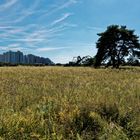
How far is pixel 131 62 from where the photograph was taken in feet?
179

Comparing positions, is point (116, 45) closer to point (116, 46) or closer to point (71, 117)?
point (116, 46)

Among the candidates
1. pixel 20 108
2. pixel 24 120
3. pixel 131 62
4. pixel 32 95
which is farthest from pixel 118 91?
pixel 131 62

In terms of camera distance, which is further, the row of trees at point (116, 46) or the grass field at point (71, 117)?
the row of trees at point (116, 46)

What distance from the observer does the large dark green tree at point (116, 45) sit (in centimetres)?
5097

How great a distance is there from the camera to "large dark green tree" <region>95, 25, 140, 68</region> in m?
51.0

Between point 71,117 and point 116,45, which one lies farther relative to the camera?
point 116,45

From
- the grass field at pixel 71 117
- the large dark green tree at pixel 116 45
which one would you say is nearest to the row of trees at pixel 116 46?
the large dark green tree at pixel 116 45

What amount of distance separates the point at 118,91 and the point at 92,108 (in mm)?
2340

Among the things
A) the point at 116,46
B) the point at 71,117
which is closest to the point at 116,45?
the point at 116,46

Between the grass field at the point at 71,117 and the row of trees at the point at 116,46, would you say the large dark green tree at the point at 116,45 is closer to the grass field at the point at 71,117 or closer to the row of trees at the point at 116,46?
the row of trees at the point at 116,46

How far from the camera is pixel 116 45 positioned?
2016 inches

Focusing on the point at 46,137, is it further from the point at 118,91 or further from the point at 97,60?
the point at 97,60

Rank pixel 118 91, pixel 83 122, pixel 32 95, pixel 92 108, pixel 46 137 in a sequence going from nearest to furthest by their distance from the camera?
pixel 46 137
pixel 83 122
pixel 92 108
pixel 32 95
pixel 118 91

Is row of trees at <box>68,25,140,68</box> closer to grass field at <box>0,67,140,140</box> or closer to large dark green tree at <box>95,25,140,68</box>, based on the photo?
large dark green tree at <box>95,25,140,68</box>
